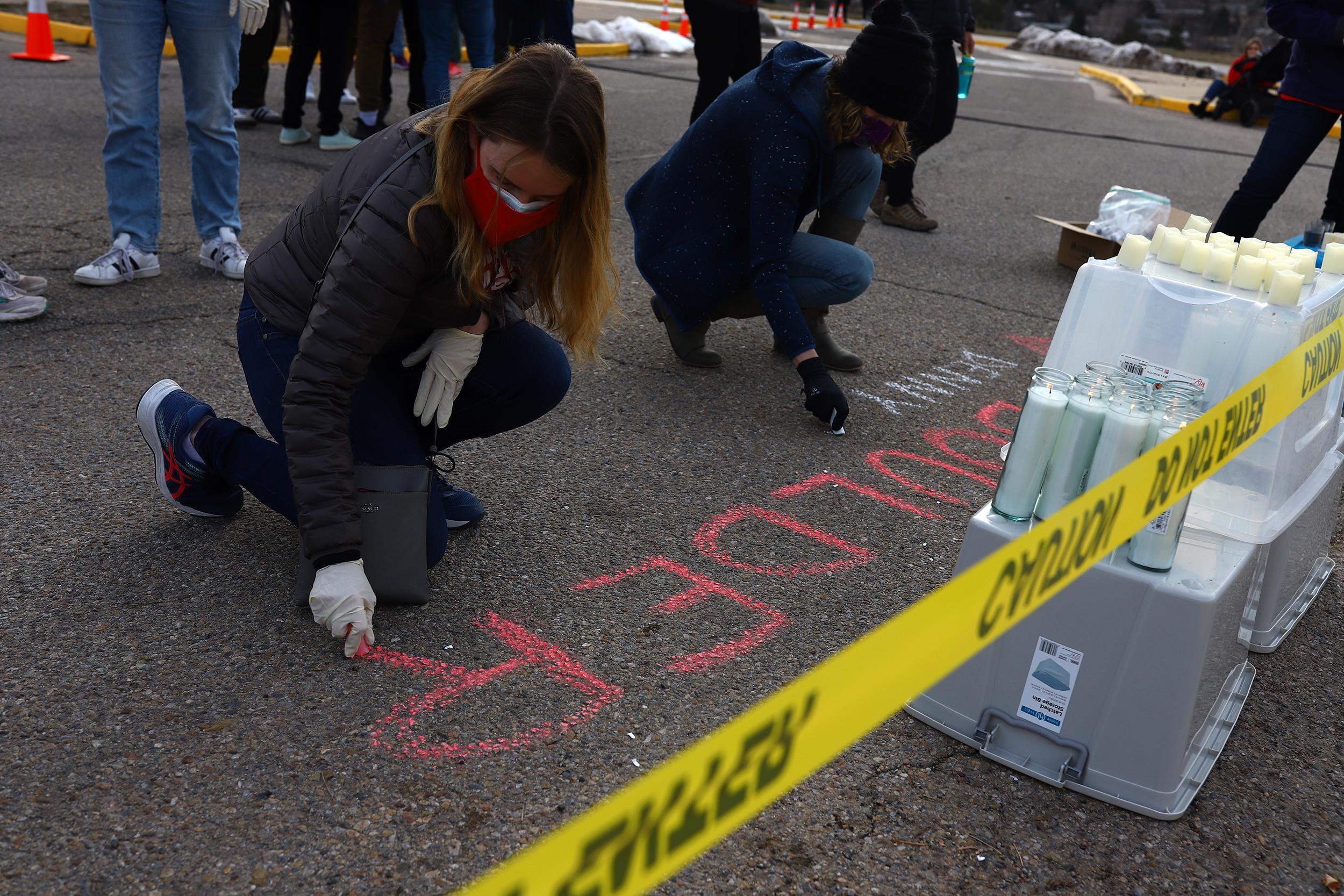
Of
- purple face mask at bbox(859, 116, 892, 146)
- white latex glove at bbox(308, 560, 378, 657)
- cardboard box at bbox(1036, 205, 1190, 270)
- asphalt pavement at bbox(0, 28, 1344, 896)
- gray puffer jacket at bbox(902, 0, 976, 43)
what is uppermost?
gray puffer jacket at bbox(902, 0, 976, 43)

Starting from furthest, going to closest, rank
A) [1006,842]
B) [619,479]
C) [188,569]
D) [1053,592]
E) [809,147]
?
[809,147], [619,479], [188,569], [1006,842], [1053,592]

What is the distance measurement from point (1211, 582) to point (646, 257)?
7.30 feet

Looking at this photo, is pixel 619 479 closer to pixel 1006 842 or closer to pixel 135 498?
pixel 135 498

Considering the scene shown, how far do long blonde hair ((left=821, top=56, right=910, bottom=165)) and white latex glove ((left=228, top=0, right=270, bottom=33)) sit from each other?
2.02 metres

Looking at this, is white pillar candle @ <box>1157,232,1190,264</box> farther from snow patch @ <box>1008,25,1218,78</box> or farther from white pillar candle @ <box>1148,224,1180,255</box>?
snow patch @ <box>1008,25,1218,78</box>

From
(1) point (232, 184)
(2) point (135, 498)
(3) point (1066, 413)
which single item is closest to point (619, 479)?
(2) point (135, 498)

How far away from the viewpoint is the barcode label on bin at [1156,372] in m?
2.13

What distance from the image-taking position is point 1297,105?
444cm

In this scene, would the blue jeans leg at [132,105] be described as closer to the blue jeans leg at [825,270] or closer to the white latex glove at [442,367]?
the white latex glove at [442,367]

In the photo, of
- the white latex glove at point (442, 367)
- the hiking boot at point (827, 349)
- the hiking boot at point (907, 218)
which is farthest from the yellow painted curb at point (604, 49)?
the white latex glove at point (442, 367)

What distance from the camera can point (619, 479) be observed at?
121 inches

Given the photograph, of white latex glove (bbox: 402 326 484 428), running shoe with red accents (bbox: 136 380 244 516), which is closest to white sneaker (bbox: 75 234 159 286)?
running shoe with red accents (bbox: 136 380 244 516)

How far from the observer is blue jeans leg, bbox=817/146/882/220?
364 cm

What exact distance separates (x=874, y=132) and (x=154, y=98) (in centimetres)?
252
